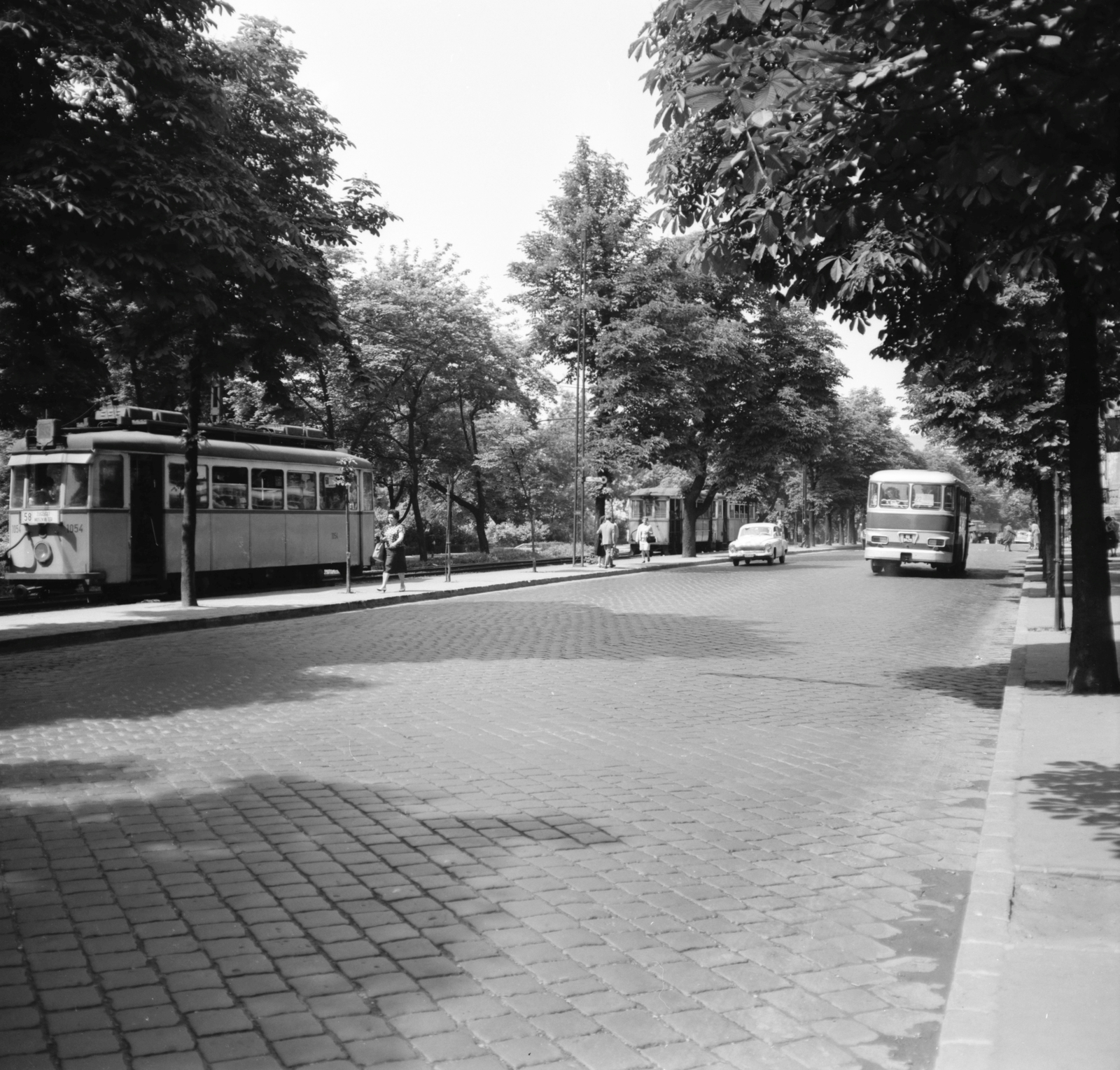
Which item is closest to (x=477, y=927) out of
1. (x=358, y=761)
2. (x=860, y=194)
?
(x=358, y=761)

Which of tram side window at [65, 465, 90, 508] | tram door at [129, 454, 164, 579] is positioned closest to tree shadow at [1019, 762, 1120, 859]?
tram side window at [65, 465, 90, 508]

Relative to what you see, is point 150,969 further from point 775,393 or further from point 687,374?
point 775,393

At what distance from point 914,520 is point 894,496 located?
99 centimetres

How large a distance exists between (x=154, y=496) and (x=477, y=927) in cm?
1966

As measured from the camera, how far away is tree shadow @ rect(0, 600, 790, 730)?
10.3 meters

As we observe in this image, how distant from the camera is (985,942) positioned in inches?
163

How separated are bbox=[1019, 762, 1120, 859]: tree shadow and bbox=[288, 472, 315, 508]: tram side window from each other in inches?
837

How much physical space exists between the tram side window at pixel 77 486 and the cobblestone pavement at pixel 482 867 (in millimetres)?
9941

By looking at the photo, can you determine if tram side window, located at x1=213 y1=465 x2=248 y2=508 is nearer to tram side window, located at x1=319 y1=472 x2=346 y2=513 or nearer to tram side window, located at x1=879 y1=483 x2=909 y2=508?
tram side window, located at x1=319 y1=472 x2=346 y2=513

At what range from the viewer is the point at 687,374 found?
42.2 meters

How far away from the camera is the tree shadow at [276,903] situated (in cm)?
376

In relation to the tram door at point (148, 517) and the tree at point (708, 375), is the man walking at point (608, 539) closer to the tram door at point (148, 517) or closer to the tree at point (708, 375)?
the tree at point (708, 375)

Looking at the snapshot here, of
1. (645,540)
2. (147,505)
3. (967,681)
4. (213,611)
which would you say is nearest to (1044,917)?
(967,681)

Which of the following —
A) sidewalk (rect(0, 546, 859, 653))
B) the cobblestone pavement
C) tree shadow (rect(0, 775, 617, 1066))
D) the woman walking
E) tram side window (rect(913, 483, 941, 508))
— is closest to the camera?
the cobblestone pavement
